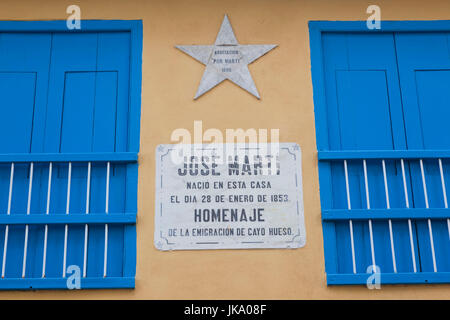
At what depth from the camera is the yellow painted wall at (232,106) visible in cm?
443

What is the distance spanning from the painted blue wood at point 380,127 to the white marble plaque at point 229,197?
0.31 meters

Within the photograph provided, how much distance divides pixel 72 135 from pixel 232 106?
147cm

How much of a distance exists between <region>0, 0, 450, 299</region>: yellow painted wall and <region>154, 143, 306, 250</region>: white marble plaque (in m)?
0.08

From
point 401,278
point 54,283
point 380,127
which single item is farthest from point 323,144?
point 54,283

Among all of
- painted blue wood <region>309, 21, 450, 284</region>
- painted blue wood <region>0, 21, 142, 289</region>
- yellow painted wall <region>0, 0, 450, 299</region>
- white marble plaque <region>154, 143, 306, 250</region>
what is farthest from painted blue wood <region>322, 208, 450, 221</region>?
painted blue wood <region>0, 21, 142, 289</region>

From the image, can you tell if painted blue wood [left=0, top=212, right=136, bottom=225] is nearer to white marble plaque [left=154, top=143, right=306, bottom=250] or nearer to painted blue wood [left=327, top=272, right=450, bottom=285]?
white marble plaque [left=154, top=143, right=306, bottom=250]

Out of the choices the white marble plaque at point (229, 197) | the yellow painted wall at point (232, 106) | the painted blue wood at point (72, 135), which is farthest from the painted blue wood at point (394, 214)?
the painted blue wood at point (72, 135)

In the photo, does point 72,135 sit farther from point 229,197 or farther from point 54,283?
point 229,197

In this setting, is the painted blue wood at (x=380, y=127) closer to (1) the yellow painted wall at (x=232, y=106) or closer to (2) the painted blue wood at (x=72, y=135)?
(1) the yellow painted wall at (x=232, y=106)

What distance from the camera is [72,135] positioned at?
15.7 ft

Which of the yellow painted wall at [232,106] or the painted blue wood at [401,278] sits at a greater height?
the yellow painted wall at [232,106]

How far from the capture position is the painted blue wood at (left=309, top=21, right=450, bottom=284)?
177 inches
